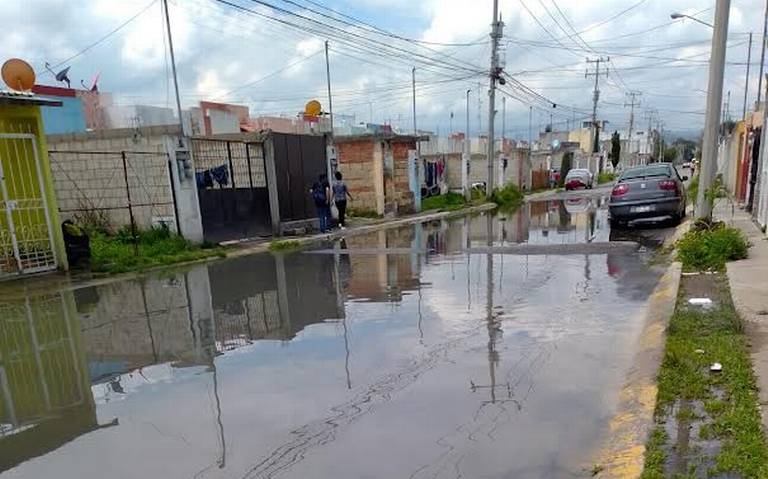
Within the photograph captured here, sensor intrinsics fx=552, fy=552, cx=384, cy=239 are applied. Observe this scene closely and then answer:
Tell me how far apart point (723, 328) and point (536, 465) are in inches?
119

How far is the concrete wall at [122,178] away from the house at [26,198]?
3225mm

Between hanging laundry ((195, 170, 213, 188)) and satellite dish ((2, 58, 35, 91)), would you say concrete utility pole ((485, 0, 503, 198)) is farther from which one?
satellite dish ((2, 58, 35, 91))

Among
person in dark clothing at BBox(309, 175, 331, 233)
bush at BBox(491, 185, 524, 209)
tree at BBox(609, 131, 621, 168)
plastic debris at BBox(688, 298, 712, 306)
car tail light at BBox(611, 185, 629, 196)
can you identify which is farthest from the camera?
tree at BBox(609, 131, 621, 168)

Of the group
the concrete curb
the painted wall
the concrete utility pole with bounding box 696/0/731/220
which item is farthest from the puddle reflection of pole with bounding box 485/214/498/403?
the painted wall

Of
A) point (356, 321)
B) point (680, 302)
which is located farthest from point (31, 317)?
point (680, 302)

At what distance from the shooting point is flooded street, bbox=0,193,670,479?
376 cm

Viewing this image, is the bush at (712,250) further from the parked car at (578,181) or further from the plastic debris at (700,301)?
the parked car at (578,181)

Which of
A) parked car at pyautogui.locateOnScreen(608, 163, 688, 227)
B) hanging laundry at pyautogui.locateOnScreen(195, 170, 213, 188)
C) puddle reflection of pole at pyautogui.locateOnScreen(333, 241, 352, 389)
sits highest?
hanging laundry at pyautogui.locateOnScreen(195, 170, 213, 188)

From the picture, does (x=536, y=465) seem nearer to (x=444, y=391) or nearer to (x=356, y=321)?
(x=444, y=391)

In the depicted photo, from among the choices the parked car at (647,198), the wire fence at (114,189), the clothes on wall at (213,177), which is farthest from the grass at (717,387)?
the clothes on wall at (213,177)

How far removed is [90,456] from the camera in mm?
3889

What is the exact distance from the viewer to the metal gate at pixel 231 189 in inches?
600

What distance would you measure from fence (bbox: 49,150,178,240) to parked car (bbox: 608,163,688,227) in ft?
38.6

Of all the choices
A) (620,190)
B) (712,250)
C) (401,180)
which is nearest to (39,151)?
(712,250)
